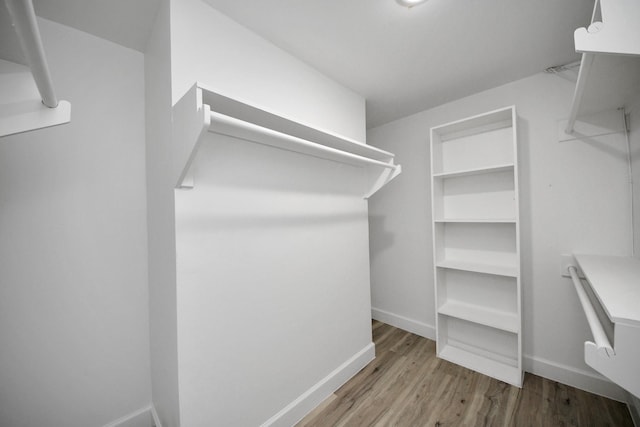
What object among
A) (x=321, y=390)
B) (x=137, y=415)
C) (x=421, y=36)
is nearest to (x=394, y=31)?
(x=421, y=36)

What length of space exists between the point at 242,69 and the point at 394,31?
856mm

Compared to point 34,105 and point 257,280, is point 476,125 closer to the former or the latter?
point 257,280

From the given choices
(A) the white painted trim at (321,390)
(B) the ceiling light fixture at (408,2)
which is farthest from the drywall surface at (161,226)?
(B) the ceiling light fixture at (408,2)

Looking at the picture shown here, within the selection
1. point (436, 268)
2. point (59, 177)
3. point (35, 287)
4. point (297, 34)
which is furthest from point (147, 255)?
point (436, 268)

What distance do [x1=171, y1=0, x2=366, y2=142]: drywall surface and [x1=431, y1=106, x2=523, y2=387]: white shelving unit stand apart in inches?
44.6

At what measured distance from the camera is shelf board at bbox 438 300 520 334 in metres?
1.75

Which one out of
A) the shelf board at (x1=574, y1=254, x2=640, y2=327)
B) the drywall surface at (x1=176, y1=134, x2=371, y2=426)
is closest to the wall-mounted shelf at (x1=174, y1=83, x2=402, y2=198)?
the drywall surface at (x1=176, y1=134, x2=371, y2=426)

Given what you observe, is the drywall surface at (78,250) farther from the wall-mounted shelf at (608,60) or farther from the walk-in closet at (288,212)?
the wall-mounted shelf at (608,60)

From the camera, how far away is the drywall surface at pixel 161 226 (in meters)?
1.05

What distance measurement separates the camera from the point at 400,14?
120 centimetres

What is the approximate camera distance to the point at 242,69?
124cm

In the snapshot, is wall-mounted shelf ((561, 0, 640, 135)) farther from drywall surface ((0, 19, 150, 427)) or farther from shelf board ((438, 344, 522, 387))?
drywall surface ((0, 19, 150, 427))

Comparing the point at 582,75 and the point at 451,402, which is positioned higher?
the point at 582,75

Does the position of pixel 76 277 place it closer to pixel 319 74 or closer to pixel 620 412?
pixel 319 74
